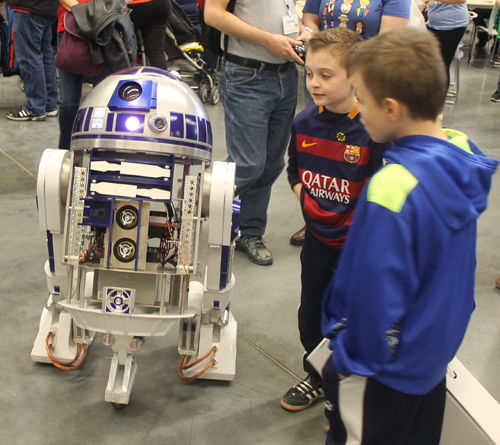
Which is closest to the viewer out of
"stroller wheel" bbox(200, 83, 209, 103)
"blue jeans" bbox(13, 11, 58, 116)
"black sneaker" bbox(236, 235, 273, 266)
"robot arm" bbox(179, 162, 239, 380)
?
"robot arm" bbox(179, 162, 239, 380)

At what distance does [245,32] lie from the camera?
2357mm

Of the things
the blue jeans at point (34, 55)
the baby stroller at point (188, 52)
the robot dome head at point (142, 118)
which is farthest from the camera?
the baby stroller at point (188, 52)

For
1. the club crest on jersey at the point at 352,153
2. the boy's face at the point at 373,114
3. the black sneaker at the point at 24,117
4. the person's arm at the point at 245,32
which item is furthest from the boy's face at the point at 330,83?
the black sneaker at the point at 24,117

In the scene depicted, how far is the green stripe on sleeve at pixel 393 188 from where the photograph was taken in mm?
974

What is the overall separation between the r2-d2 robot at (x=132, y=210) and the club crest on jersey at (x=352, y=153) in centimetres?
36

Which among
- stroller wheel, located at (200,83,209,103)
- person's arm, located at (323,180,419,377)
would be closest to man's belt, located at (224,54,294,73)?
person's arm, located at (323,180,419,377)

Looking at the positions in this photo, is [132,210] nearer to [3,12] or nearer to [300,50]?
[300,50]

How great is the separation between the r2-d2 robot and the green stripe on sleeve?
746 mm

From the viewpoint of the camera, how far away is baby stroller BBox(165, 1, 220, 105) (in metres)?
5.78

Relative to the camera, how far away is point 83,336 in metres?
1.97

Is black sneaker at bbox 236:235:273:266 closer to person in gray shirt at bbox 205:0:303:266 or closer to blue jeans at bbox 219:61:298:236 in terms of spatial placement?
person in gray shirt at bbox 205:0:303:266

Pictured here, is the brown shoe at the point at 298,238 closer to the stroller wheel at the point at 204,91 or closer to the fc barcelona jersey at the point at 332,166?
the fc barcelona jersey at the point at 332,166

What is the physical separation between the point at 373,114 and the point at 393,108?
5cm

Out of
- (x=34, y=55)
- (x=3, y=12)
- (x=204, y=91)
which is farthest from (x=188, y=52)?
(x=3, y=12)
